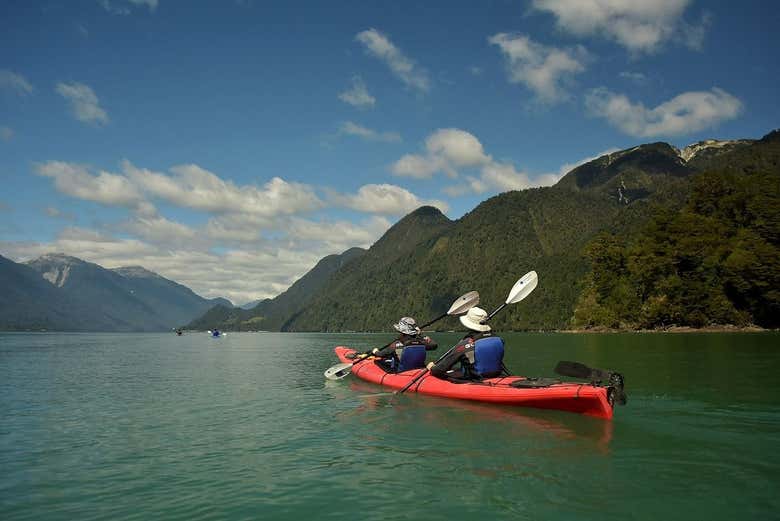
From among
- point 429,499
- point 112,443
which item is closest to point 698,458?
point 429,499

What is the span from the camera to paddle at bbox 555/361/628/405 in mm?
13222

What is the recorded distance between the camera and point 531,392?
14.6 m

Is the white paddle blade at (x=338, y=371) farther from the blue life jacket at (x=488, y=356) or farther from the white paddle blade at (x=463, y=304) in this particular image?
the blue life jacket at (x=488, y=356)

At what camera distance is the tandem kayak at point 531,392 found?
13.3 m

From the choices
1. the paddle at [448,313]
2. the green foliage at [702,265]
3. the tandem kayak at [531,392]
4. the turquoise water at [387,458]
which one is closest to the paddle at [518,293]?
the tandem kayak at [531,392]

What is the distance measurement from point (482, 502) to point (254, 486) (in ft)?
13.1

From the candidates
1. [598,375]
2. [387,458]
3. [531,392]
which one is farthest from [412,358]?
[387,458]

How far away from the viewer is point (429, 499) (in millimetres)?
8125

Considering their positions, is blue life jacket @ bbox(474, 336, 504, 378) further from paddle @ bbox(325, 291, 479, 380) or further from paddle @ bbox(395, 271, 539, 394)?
paddle @ bbox(325, 291, 479, 380)

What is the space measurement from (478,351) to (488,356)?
1.19 ft

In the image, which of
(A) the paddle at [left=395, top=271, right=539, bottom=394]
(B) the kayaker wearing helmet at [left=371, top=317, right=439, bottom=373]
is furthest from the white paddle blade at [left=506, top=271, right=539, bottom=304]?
(B) the kayaker wearing helmet at [left=371, top=317, right=439, bottom=373]

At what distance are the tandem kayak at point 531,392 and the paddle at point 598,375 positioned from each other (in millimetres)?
144

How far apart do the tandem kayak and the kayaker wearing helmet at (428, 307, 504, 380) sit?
0.35 m

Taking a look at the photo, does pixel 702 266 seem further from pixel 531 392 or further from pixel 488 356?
pixel 531 392
